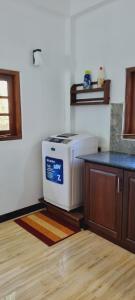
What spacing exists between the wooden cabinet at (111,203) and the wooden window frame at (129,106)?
0.66 m

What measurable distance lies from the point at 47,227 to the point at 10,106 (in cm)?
150

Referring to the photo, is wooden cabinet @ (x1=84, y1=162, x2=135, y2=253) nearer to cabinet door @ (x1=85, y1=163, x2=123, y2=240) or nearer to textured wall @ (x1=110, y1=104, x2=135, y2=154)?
cabinet door @ (x1=85, y1=163, x2=123, y2=240)

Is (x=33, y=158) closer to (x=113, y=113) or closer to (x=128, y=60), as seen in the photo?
(x=113, y=113)

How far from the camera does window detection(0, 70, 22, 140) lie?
2.71 m

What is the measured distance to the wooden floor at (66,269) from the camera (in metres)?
1.71

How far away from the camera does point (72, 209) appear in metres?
2.75

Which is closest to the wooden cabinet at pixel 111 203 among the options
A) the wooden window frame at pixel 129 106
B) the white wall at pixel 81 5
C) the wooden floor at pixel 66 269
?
the wooden floor at pixel 66 269

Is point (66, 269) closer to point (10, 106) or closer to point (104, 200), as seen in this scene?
point (104, 200)

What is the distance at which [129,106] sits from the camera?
8.69 ft

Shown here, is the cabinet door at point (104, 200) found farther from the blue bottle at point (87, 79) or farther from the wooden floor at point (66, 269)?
the blue bottle at point (87, 79)

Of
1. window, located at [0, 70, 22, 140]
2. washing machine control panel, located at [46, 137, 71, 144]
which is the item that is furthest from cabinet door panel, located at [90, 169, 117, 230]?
window, located at [0, 70, 22, 140]

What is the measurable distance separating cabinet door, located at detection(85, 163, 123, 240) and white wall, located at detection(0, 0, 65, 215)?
2.92ft

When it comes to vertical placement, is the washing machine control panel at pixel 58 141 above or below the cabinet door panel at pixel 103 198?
above

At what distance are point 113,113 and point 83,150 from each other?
0.59 meters
